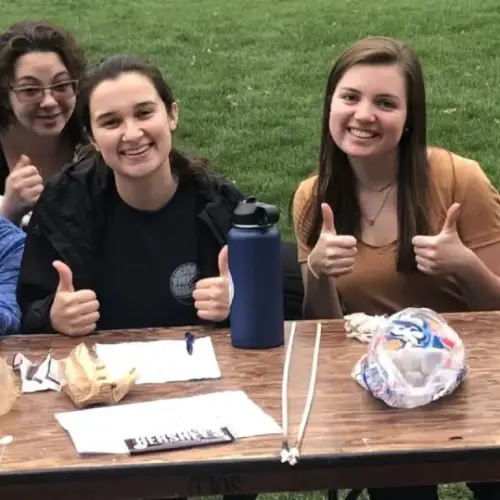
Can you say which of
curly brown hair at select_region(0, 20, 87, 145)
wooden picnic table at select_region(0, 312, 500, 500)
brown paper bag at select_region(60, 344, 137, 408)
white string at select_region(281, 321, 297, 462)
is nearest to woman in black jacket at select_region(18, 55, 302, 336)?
white string at select_region(281, 321, 297, 462)

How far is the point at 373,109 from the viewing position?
9.29 feet

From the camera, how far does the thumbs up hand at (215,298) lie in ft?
8.27

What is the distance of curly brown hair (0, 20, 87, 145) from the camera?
11.6 ft

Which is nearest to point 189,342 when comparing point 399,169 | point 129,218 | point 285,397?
point 285,397

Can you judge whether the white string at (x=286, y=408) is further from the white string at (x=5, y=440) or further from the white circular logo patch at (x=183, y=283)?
the white string at (x=5, y=440)

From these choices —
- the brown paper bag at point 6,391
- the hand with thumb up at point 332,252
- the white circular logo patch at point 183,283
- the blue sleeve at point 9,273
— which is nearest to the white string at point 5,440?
the brown paper bag at point 6,391

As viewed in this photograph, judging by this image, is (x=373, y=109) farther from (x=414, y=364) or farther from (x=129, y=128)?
(x=414, y=364)

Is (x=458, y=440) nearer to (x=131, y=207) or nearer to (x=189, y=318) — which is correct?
(x=189, y=318)

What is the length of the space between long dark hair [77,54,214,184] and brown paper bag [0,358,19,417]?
2.86 feet

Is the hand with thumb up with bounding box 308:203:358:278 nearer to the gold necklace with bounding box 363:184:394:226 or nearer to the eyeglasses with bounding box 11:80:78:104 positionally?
the gold necklace with bounding box 363:184:394:226

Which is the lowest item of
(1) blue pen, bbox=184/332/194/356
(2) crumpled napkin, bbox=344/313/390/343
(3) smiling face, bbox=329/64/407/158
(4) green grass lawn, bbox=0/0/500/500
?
(4) green grass lawn, bbox=0/0/500/500

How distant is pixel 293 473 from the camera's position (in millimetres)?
1879

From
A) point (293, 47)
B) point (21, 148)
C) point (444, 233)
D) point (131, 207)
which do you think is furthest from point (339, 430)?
point (293, 47)

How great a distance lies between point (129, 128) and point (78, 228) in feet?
1.04
